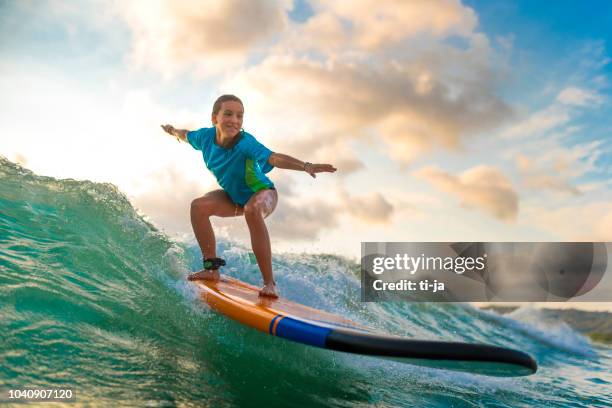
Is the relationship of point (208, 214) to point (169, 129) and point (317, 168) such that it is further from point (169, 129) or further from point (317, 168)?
point (317, 168)

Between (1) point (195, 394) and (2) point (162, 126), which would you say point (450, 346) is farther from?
(2) point (162, 126)

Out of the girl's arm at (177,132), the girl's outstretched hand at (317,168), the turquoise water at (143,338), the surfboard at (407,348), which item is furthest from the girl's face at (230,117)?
the surfboard at (407,348)

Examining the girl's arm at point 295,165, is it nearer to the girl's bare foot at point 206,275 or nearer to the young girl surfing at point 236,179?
the young girl surfing at point 236,179

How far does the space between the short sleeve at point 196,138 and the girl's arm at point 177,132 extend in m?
0.12

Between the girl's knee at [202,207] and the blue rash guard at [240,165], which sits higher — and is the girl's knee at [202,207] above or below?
below

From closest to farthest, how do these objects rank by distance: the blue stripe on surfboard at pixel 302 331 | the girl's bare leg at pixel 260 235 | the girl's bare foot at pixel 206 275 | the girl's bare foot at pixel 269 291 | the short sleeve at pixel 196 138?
the blue stripe on surfboard at pixel 302 331
the girl's bare leg at pixel 260 235
the girl's bare foot at pixel 269 291
the girl's bare foot at pixel 206 275
the short sleeve at pixel 196 138

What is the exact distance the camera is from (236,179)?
488cm

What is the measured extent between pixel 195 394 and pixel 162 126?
351 cm

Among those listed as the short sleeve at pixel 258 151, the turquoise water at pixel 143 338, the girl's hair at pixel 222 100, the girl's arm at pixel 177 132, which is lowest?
the turquoise water at pixel 143 338

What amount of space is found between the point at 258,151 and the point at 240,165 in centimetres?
26

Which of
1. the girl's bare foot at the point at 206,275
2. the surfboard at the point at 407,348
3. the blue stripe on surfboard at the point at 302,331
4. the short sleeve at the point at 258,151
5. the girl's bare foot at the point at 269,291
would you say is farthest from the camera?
the girl's bare foot at the point at 206,275

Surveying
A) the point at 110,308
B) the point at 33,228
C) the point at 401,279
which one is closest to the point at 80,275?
the point at 110,308

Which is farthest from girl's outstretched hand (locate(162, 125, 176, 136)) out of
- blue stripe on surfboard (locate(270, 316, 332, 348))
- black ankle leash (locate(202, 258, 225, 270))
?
blue stripe on surfboard (locate(270, 316, 332, 348))

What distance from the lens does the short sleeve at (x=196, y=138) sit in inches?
204
